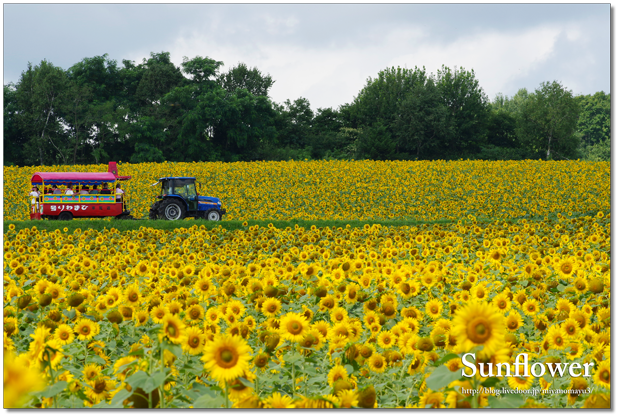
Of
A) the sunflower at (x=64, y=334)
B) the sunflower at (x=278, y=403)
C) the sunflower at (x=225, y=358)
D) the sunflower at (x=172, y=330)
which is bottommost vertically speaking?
the sunflower at (x=64, y=334)

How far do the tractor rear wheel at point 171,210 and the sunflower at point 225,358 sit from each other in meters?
14.3

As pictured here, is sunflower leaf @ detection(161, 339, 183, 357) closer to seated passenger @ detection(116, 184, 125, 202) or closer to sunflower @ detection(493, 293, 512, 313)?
sunflower @ detection(493, 293, 512, 313)

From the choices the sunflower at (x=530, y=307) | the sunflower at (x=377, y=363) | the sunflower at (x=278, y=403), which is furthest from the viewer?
the sunflower at (x=530, y=307)

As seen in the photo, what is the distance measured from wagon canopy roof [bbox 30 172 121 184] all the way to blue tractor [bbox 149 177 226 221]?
1.72 m

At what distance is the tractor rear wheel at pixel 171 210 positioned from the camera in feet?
51.6

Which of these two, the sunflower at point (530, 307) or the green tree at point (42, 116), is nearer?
the sunflower at point (530, 307)

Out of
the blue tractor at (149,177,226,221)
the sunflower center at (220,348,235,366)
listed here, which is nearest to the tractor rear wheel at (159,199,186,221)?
the blue tractor at (149,177,226,221)

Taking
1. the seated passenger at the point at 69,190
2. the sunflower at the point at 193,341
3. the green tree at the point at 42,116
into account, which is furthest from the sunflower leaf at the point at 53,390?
the green tree at the point at 42,116

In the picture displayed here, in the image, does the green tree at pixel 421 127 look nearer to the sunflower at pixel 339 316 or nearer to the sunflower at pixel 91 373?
the sunflower at pixel 339 316

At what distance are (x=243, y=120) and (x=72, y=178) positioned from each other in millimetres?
21411

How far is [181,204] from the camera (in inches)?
626

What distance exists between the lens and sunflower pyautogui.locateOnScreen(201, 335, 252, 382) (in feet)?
6.11

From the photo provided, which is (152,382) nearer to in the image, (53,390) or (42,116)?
(53,390)

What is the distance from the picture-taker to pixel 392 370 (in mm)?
2658
